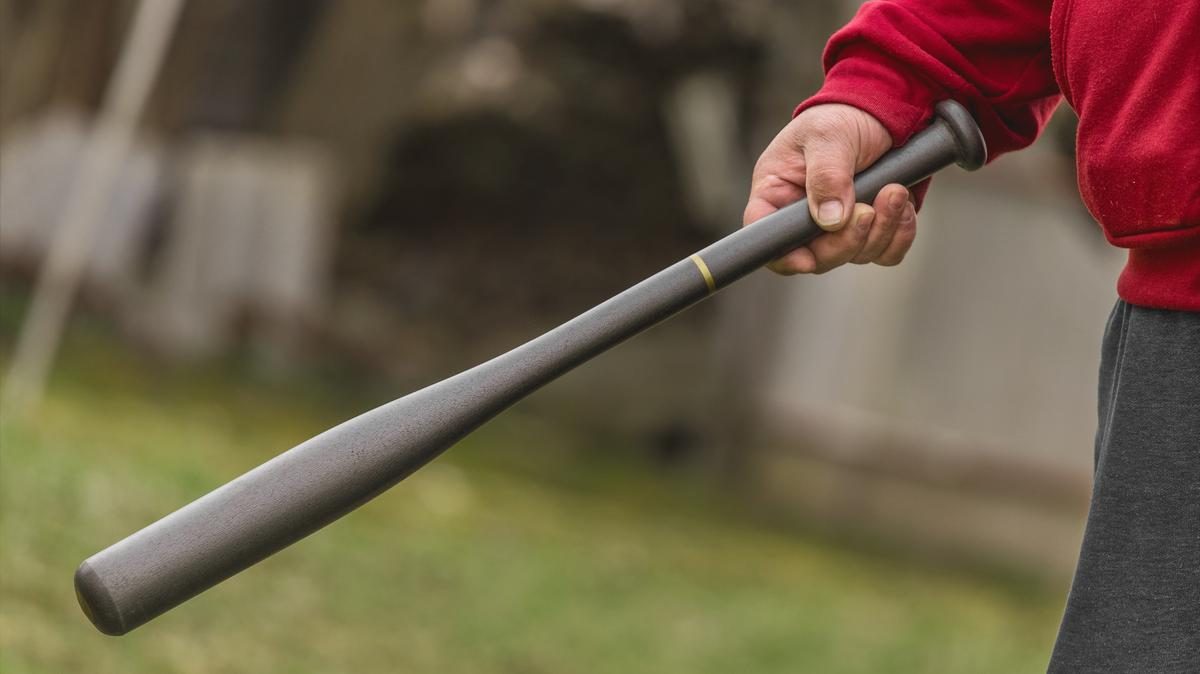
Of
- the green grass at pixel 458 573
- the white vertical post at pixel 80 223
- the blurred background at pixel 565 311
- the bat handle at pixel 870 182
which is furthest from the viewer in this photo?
the blurred background at pixel 565 311

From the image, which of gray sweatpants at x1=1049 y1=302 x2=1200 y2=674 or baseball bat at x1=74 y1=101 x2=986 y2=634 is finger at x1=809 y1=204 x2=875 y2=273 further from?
gray sweatpants at x1=1049 y1=302 x2=1200 y2=674

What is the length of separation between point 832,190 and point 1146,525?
1.46 feet

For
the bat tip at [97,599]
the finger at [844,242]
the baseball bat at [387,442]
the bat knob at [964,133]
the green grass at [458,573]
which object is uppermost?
the bat knob at [964,133]

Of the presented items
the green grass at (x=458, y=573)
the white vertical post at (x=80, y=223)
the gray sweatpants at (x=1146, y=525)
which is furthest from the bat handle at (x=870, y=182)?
the white vertical post at (x=80, y=223)

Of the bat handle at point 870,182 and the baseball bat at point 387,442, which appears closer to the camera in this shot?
the baseball bat at point 387,442

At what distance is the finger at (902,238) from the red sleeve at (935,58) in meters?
0.09

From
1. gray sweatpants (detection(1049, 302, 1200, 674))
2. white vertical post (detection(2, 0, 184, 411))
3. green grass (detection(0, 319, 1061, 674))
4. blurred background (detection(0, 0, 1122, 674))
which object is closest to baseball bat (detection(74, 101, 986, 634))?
gray sweatpants (detection(1049, 302, 1200, 674))

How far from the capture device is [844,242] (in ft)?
5.32

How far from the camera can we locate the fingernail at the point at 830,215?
158 centimetres

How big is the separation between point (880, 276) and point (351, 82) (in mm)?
3023

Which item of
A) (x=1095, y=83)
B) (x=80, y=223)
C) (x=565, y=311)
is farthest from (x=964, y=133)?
(x=565, y=311)

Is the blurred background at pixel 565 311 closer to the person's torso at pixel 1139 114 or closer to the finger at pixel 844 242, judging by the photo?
the finger at pixel 844 242

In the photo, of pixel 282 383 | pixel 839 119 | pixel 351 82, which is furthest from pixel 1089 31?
pixel 351 82

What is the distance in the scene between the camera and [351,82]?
8508 millimetres
